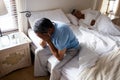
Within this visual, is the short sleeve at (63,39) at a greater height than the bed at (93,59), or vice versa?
the short sleeve at (63,39)

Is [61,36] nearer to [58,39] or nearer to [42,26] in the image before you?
[58,39]

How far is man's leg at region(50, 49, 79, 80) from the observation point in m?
1.65

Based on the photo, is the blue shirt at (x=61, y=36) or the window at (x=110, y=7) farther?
the window at (x=110, y=7)

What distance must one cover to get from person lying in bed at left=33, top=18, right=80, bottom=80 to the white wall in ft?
2.45

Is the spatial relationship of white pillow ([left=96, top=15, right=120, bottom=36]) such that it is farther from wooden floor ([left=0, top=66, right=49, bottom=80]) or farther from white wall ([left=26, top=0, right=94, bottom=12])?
wooden floor ([left=0, top=66, right=49, bottom=80])

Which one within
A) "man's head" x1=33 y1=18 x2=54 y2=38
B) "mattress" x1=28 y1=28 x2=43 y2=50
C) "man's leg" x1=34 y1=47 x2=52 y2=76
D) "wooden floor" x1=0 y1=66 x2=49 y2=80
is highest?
"man's head" x1=33 y1=18 x2=54 y2=38

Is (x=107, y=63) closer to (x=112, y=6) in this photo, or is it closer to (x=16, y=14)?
(x=16, y=14)

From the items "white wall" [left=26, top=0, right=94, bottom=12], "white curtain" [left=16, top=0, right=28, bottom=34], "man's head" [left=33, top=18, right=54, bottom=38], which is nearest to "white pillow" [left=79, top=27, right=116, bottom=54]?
"man's head" [left=33, top=18, right=54, bottom=38]

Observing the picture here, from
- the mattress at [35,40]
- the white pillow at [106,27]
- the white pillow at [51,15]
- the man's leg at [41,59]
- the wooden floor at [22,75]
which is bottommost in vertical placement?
the wooden floor at [22,75]

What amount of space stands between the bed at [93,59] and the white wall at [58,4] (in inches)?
4.9

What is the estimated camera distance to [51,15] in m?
2.26

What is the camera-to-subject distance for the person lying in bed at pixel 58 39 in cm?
143

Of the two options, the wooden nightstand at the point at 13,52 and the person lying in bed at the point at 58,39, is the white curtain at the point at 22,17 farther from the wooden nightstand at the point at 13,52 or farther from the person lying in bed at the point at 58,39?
the person lying in bed at the point at 58,39

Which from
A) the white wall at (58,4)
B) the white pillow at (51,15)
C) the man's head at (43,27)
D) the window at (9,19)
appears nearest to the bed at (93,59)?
the white pillow at (51,15)
